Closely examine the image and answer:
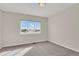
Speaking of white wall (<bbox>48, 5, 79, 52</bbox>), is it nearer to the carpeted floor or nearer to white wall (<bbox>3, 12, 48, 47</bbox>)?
the carpeted floor

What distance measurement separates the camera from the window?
4809 millimetres

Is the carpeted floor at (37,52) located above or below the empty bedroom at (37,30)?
below

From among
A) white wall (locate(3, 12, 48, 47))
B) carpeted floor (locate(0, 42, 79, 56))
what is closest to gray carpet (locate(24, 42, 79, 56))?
carpeted floor (locate(0, 42, 79, 56))

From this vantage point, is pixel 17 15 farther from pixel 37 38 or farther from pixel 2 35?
pixel 37 38

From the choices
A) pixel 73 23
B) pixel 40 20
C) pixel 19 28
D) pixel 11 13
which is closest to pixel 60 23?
pixel 73 23

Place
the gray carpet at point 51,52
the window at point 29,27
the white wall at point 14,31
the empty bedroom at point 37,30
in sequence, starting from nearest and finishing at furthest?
the gray carpet at point 51,52
the empty bedroom at point 37,30
the white wall at point 14,31
the window at point 29,27

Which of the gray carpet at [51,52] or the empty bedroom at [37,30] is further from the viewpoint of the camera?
the empty bedroom at [37,30]

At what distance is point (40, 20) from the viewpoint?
18.1 feet

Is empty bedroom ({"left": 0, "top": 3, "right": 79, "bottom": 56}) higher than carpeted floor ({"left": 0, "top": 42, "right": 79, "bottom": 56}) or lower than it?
higher

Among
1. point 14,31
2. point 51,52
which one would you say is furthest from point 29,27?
point 51,52

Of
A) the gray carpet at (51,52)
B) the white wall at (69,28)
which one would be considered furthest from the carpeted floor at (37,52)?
the white wall at (69,28)

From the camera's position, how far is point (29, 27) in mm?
4957

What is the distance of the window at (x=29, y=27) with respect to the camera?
481 cm

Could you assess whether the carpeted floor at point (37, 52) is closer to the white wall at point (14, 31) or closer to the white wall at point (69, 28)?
the white wall at point (69, 28)
